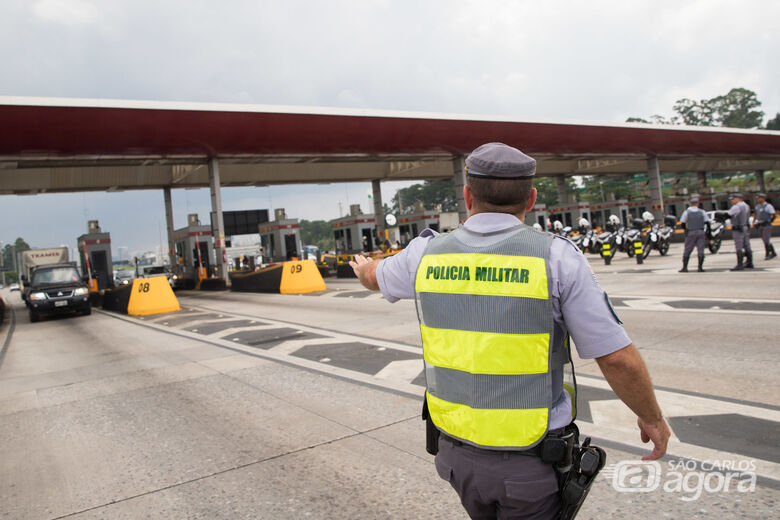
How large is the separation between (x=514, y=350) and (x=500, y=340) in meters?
0.05

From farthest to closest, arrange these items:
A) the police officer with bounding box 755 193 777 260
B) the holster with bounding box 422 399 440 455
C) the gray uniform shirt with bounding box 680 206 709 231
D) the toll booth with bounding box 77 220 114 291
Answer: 1. the toll booth with bounding box 77 220 114 291
2. the police officer with bounding box 755 193 777 260
3. the gray uniform shirt with bounding box 680 206 709 231
4. the holster with bounding box 422 399 440 455

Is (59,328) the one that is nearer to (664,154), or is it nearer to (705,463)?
(705,463)

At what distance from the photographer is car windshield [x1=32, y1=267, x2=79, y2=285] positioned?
18722mm

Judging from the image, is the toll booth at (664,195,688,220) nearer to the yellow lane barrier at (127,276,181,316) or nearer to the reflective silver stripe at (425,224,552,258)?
the yellow lane barrier at (127,276,181,316)

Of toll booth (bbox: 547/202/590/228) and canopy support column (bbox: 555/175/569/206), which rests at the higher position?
canopy support column (bbox: 555/175/569/206)

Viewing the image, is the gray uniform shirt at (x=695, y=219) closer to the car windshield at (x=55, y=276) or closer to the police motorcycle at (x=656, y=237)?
the police motorcycle at (x=656, y=237)

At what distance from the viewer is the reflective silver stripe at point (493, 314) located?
1749mm

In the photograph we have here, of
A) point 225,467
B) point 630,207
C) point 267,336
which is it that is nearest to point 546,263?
→ point 225,467

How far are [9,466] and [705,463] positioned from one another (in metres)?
5.00

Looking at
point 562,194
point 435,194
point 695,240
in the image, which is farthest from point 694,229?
point 435,194

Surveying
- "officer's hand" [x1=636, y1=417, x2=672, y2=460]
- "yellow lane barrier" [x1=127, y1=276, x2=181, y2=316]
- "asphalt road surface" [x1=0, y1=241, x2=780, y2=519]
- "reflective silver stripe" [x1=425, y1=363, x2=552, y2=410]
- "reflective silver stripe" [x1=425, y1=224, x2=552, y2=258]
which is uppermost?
"reflective silver stripe" [x1=425, y1=224, x2=552, y2=258]

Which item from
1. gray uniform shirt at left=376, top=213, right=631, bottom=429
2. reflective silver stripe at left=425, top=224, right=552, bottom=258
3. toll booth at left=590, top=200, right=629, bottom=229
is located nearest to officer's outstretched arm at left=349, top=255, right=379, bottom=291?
reflective silver stripe at left=425, top=224, right=552, bottom=258

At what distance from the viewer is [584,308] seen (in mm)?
1758

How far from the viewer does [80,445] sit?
15.6 feet
